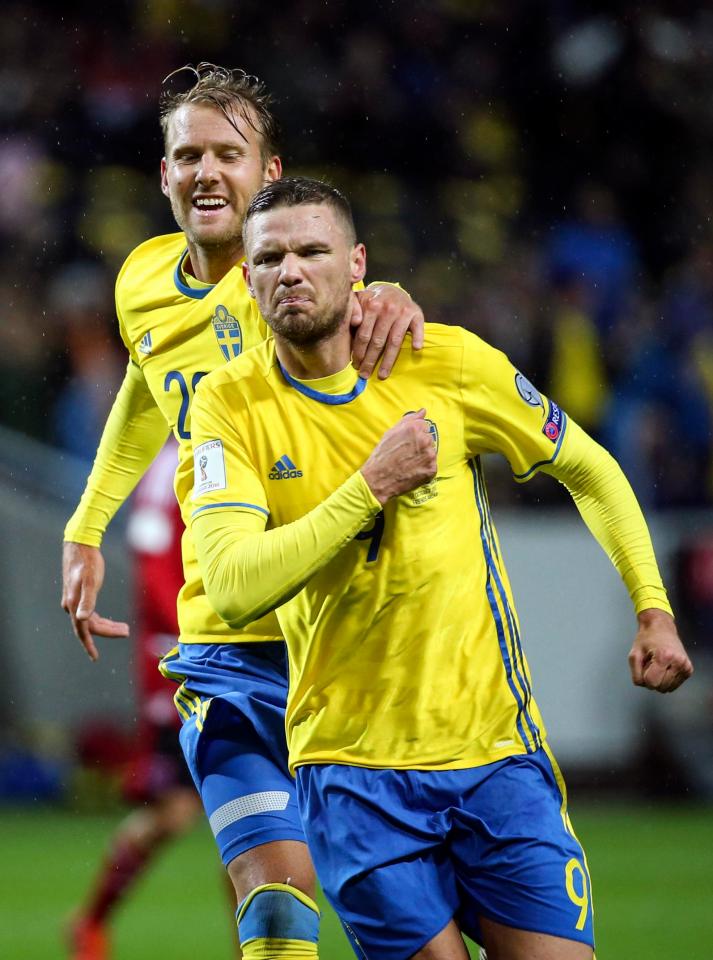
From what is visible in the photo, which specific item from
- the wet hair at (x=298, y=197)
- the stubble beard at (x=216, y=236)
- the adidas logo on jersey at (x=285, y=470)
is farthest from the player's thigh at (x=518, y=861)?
the stubble beard at (x=216, y=236)

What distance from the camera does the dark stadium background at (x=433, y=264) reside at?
8648mm

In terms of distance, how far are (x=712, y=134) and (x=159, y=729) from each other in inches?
311

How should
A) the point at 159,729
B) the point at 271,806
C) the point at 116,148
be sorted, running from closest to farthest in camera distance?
1. the point at 271,806
2. the point at 159,729
3. the point at 116,148

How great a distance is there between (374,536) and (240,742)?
3.00 feet

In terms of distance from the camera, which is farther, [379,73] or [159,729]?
[379,73]

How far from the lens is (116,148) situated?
12.0 metres

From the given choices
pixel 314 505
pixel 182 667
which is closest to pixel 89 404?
pixel 182 667

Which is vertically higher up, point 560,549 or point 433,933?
point 560,549

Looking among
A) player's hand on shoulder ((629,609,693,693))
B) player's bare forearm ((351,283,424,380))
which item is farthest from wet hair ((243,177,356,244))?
player's hand on shoulder ((629,609,693,693))

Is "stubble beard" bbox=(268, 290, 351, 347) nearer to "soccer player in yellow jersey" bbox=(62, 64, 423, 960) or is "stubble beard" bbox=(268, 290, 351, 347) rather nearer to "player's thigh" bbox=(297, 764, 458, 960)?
"soccer player in yellow jersey" bbox=(62, 64, 423, 960)

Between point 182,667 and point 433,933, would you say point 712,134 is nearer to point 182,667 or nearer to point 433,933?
point 182,667

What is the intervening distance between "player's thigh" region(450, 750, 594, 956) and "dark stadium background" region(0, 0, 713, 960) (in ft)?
9.83

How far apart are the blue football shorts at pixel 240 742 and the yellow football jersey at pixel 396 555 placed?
485 mm

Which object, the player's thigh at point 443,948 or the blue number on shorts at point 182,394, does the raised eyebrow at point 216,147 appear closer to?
the blue number on shorts at point 182,394
